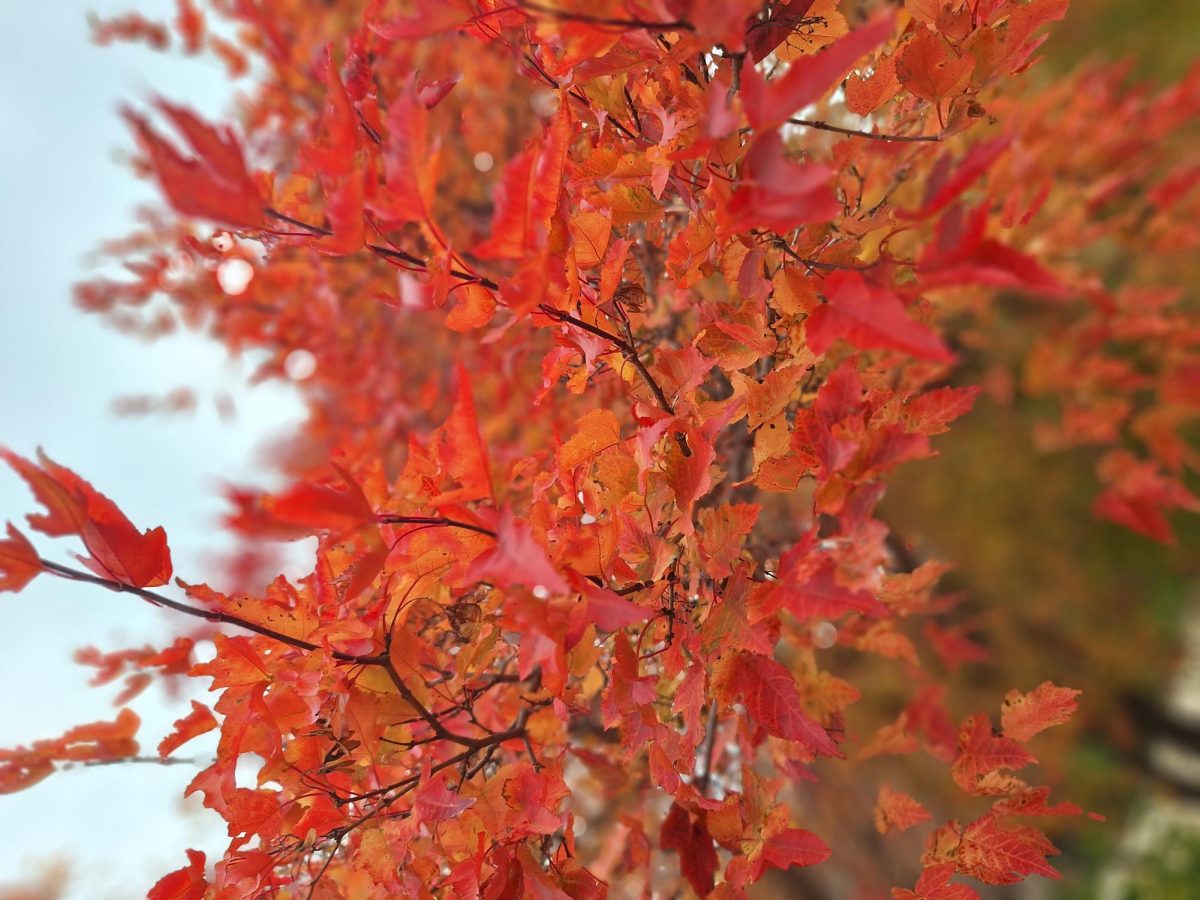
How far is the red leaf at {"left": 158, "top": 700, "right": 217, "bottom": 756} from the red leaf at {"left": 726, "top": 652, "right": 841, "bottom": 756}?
0.50 m

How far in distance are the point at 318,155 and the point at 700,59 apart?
36 cm

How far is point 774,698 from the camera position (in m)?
0.59

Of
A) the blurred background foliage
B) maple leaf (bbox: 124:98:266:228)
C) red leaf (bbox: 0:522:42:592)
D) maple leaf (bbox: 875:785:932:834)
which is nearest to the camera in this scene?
maple leaf (bbox: 124:98:266:228)

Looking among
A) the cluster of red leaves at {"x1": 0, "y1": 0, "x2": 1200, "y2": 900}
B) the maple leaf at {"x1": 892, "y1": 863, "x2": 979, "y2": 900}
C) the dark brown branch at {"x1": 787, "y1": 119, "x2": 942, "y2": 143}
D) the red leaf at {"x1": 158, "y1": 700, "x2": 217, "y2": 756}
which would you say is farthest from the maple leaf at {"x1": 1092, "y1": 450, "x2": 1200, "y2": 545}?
the red leaf at {"x1": 158, "y1": 700, "x2": 217, "y2": 756}

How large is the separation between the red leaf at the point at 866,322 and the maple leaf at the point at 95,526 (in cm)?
49

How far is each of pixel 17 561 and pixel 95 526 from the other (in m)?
0.05

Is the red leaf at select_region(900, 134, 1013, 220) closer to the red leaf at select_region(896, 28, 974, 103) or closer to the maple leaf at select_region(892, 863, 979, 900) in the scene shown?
the red leaf at select_region(896, 28, 974, 103)

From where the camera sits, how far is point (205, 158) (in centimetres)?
39

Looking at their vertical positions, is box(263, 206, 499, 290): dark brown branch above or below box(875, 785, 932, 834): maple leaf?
above

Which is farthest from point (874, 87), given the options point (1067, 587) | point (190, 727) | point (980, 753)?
point (1067, 587)

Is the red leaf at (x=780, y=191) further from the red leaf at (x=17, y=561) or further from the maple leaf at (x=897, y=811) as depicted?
the maple leaf at (x=897, y=811)

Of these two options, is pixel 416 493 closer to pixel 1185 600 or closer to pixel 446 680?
pixel 446 680

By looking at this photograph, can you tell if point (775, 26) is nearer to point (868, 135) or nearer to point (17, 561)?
point (868, 135)

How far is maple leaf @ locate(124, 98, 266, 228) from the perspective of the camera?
369mm
